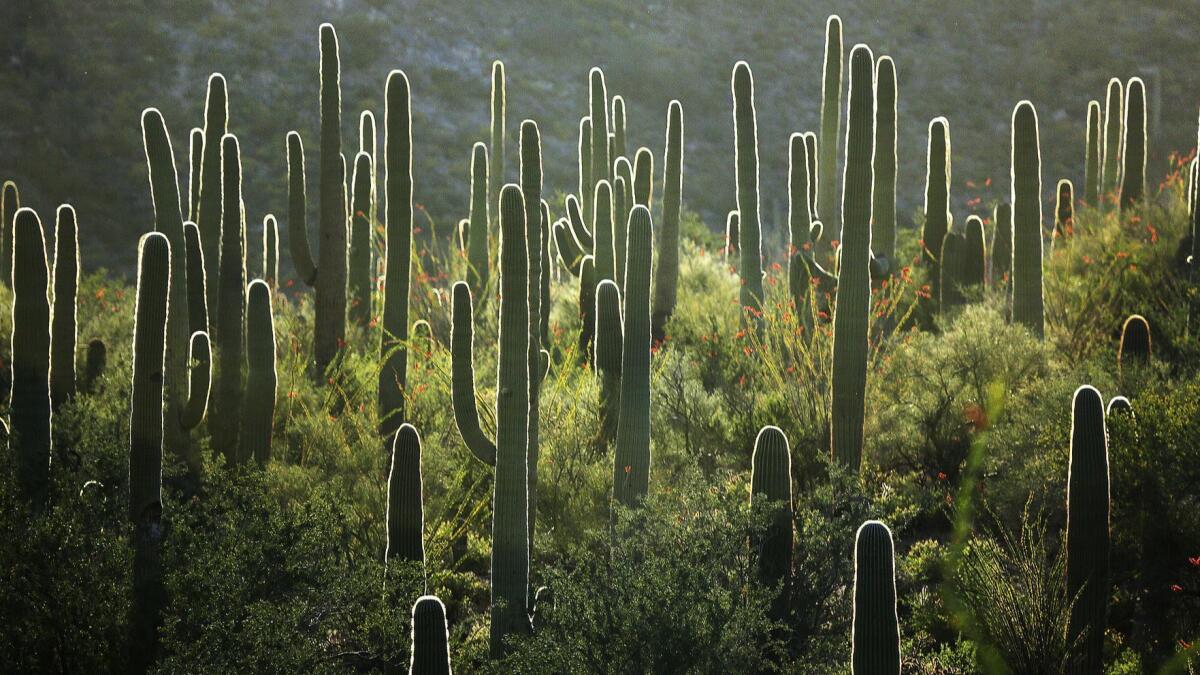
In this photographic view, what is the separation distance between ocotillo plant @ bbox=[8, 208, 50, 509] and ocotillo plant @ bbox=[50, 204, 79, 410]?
46 cm

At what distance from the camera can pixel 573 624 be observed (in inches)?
217

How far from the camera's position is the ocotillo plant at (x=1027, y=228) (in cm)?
985

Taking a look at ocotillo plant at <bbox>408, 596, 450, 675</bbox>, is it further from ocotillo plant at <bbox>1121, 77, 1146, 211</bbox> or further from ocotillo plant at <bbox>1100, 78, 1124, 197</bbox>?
ocotillo plant at <bbox>1100, 78, 1124, 197</bbox>

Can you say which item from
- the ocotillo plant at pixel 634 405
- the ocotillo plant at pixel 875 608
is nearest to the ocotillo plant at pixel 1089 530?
the ocotillo plant at pixel 875 608

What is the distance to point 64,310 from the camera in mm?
8125

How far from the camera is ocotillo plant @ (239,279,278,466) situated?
323 inches

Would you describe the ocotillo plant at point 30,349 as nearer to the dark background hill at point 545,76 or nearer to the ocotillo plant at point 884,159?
the ocotillo plant at point 884,159

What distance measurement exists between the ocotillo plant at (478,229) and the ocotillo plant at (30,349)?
4836 millimetres

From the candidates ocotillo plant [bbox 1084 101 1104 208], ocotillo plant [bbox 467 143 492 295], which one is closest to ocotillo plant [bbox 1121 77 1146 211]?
ocotillo plant [bbox 1084 101 1104 208]

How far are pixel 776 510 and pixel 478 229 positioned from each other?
21.1 feet

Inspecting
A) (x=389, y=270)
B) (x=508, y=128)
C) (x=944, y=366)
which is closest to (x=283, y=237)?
(x=508, y=128)

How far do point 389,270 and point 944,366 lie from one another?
13.4 ft

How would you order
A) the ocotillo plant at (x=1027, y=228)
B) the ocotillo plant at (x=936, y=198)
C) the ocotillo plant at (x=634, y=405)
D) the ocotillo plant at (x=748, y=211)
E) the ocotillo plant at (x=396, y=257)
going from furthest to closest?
1. the ocotillo plant at (x=936, y=198)
2. the ocotillo plant at (x=748, y=211)
3. the ocotillo plant at (x=1027, y=228)
4. the ocotillo plant at (x=396, y=257)
5. the ocotillo plant at (x=634, y=405)

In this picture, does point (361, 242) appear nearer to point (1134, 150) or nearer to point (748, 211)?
point (748, 211)
